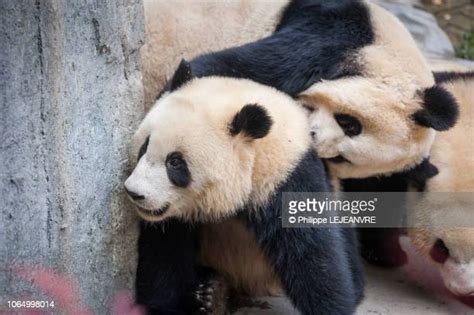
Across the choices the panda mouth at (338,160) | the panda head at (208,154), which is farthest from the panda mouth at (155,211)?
the panda mouth at (338,160)

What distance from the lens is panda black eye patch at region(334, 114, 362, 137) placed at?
4.38m

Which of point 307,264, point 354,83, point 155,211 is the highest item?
point 354,83

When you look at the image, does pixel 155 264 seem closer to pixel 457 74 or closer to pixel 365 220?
pixel 365 220

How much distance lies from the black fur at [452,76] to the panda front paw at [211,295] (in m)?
1.99

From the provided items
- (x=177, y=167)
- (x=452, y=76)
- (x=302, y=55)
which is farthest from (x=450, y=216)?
(x=177, y=167)

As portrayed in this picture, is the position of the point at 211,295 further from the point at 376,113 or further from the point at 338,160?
the point at 376,113

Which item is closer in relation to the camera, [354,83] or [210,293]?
[210,293]

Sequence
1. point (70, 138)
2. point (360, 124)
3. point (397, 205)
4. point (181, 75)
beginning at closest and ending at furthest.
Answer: point (70, 138)
point (181, 75)
point (360, 124)
point (397, 205)

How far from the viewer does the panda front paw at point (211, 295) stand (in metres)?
4.24

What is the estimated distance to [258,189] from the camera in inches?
152

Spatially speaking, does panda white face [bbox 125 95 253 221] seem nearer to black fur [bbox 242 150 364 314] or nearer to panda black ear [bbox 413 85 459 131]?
Result: black fur [bbox 242 150 364 314]

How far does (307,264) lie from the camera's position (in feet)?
12.7

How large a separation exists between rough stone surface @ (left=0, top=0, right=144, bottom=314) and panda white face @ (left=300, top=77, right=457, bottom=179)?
996 mm

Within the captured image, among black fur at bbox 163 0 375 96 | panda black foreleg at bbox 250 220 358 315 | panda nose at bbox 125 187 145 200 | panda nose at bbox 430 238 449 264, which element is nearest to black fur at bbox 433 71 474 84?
black fur at bbox 163 0 375 96
